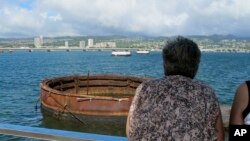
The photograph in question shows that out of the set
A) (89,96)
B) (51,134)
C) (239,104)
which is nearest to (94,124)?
(89,96)

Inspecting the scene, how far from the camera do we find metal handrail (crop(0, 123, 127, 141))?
2.84 metres

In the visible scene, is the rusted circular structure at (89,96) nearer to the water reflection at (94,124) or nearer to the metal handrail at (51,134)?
the water reflection at (94,124)

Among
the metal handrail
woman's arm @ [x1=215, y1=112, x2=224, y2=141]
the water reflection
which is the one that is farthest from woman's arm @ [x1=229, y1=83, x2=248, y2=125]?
the water reflection

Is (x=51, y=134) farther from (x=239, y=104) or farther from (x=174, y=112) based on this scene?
(x=239, y=104)

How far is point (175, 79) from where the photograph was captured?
2516 mm

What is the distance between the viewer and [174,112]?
2.40 metres

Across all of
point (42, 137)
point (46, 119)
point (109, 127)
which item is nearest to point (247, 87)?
point (42, 137)

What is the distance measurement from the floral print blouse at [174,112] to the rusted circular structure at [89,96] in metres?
16.2

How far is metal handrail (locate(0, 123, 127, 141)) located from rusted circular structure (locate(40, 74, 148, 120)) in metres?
15.5

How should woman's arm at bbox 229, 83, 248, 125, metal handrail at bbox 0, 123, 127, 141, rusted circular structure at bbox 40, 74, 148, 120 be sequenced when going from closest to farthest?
woman's arm at bbox 229, 83, 248, 125
metal handrail at bbox 0, 123, 127, 141
rusted circular structure at bbox 40, 74, 148, 120

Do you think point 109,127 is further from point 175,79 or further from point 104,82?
point 175,79

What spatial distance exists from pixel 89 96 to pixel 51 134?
52.9ft

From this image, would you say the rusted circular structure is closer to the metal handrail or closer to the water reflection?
the water reflection

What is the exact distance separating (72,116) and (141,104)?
18.0m
